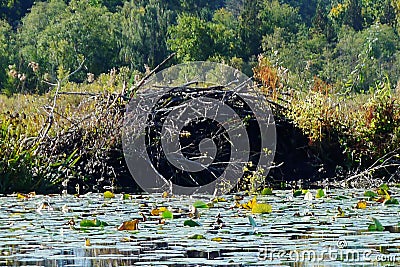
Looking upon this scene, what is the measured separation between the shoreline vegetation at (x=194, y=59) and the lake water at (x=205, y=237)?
8.21 ft

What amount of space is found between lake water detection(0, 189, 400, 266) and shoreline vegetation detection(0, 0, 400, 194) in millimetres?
2501

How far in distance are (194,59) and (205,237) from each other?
178ft

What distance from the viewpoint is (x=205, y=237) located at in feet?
18.6

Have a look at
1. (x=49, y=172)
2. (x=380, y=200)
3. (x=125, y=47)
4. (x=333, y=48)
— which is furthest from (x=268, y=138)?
(x=333, y=48)

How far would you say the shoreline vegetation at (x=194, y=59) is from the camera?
10.6 metres

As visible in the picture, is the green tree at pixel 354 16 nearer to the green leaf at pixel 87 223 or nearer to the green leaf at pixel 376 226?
the green leaf at pixel 87 223

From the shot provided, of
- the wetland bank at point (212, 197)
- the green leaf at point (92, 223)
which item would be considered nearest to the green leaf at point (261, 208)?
the wetland bank at point (212, 197)

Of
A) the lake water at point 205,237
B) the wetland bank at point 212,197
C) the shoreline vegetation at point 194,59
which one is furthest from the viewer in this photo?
the shoreline vegetation at point 194,59

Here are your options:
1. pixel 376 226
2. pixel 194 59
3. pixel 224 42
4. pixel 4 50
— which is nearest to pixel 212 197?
pixel 376 226

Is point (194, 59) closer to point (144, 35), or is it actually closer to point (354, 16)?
point (144, 35)

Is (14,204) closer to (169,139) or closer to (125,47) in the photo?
(169,139)

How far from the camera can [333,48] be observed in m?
67.2

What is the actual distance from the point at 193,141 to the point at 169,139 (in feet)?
1.24

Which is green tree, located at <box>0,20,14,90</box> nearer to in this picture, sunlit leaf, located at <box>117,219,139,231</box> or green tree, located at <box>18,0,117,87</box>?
green tree, located at <box>18,0,117,87</box>
